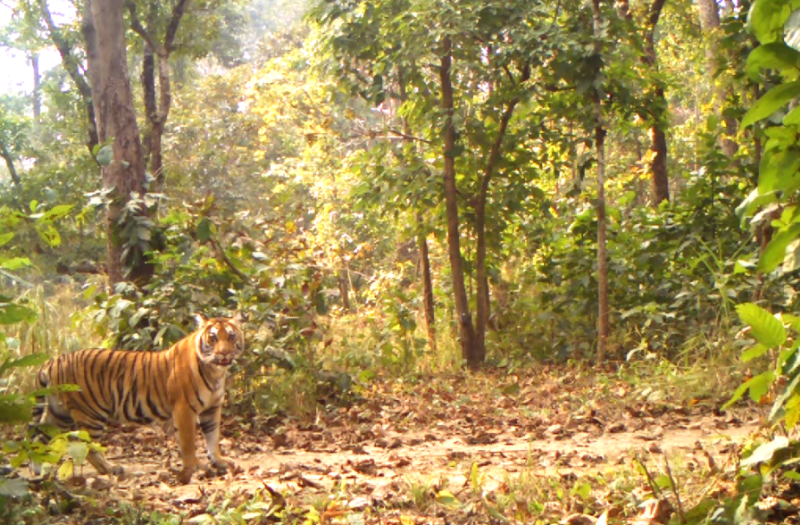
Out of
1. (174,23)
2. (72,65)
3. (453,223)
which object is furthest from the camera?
(72,65)

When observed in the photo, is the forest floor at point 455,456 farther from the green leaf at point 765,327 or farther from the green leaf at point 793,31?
the green leaf at point 793,31

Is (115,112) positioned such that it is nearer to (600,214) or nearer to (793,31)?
(600,214)

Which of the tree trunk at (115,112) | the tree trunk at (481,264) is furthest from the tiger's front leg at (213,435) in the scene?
the tree trunk at (481,264)

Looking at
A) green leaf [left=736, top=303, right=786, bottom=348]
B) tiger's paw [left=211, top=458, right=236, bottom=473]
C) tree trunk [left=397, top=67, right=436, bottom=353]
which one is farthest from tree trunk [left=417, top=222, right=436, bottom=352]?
green leaf [left=736, top=303, right=786, bottom=348]

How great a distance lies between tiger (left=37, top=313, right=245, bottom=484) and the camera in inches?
228

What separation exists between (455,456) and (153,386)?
80.1 inches

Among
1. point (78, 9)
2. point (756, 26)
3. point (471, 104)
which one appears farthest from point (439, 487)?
point (78, 9)

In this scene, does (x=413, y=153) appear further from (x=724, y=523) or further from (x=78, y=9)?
(x=78, y=9)

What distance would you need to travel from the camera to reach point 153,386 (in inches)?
236

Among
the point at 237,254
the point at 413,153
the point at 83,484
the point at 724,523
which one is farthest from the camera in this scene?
the point at 413,153

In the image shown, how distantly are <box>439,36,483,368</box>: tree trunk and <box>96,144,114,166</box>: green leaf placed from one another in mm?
3436

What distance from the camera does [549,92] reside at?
9281 millimetres

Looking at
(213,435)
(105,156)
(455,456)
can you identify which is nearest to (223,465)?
(213,435)

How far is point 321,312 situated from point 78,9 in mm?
12354
